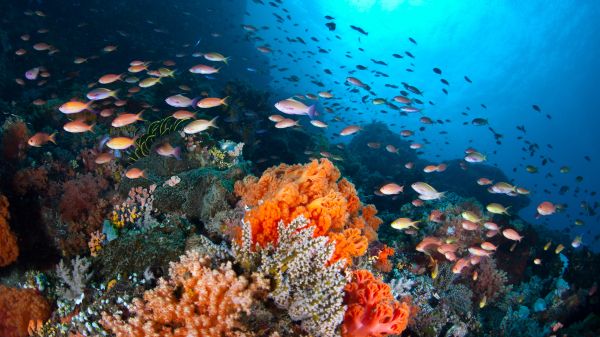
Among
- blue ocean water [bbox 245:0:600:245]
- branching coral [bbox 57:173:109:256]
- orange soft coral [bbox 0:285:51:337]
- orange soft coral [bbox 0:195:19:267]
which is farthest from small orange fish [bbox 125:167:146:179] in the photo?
A: blue ocean water [bbox 245:0:600:245]

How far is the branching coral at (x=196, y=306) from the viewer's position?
264 cm

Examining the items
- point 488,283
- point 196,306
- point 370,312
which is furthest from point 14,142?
point 488,283

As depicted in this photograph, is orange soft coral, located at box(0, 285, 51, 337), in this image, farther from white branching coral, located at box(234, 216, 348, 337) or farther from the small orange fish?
white branching coral, located at box(234, 216, 348, 337)

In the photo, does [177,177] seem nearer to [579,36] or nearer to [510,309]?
[510,309]

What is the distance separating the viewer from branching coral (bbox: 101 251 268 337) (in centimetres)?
264

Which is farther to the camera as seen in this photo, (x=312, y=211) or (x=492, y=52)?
(x=492, y=52)

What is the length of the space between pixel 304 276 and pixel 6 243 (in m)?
5.31

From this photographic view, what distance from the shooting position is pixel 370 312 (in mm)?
3242

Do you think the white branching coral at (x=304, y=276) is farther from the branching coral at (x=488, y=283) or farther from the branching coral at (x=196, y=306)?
the branching coral at (x=488, y=283)

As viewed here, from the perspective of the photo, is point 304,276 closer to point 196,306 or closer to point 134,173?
point 196,306

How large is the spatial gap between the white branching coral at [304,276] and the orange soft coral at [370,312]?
0.74 feet

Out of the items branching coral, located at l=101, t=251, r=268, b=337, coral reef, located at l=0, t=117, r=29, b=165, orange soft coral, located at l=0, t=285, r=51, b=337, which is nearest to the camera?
branching coral, located at l=101, t=251, r=268, b=337

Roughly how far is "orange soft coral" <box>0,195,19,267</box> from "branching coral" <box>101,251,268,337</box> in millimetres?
3607

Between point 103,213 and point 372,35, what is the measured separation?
271ft
